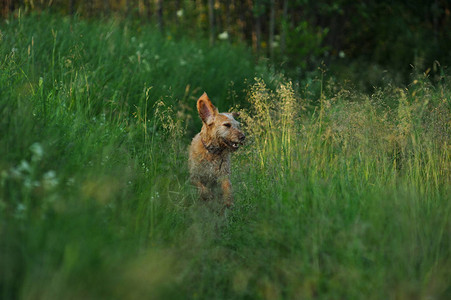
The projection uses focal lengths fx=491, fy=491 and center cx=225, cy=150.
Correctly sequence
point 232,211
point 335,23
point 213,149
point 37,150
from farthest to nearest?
point 335,23
point 213,149
point 232,211
point 37,150

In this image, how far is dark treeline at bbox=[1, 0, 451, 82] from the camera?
653 inches

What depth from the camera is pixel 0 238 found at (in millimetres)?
2822

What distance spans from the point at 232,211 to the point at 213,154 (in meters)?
0.71

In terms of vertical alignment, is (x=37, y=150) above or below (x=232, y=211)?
above

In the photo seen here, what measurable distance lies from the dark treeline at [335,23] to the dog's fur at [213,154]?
9589 mm

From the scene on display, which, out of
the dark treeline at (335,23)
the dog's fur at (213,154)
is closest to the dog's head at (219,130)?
the dog's fur at (213,154)

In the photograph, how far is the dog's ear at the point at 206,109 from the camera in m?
5.64

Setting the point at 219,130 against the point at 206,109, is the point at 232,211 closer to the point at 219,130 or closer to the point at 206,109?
the point at 219,130

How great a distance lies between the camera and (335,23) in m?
20.4

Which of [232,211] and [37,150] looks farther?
[232,211]

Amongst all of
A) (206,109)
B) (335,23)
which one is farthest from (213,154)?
(335,23)

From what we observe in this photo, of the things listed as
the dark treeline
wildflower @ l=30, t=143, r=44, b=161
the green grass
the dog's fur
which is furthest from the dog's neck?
the dark treeline

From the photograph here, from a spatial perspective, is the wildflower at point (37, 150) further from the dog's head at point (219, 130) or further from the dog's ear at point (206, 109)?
the dog's ear at point (206, 109)

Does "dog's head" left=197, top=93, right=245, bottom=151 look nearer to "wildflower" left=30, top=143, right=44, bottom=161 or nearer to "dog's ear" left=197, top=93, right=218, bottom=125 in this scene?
"dog's ear" left=197, top=93, right=218, bottom=125
